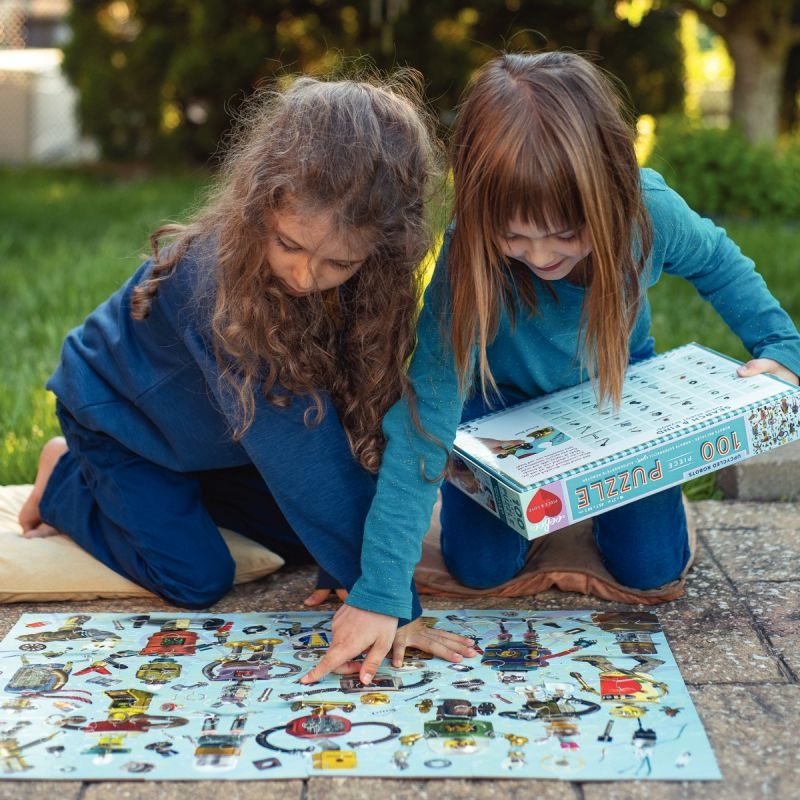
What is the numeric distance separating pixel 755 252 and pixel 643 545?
2683 millimetres

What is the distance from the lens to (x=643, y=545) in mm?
2014

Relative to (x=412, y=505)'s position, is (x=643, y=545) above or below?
below

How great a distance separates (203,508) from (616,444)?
83 centimetres

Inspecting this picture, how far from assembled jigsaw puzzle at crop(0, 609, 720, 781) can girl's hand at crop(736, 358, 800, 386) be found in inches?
18.2

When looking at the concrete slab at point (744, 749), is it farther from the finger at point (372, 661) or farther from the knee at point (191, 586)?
the knee at point (191, 586)

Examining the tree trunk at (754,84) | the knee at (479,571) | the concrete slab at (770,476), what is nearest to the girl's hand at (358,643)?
the knee at (479,571)

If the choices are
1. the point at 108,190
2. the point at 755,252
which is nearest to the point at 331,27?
the point at 108,190

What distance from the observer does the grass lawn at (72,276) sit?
9.74 feet

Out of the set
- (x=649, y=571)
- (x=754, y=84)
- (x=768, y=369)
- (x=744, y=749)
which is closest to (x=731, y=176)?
(x=754, y=84)

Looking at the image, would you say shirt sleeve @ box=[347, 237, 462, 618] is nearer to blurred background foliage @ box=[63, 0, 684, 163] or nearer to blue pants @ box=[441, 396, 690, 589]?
blue pants @ box=[441, 396, 690, 589]

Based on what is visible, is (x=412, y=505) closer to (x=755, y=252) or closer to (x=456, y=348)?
(x=456, y=348)

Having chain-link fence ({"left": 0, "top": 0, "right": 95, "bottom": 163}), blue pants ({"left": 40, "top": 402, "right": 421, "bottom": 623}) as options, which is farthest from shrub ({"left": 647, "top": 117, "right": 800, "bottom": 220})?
chain-link fence ({"left": 0, "top": 0, "right": 95, "bottom": 163})

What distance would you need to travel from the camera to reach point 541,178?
1581 millimetres

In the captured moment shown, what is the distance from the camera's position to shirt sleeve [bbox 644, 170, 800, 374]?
6.34 ft
